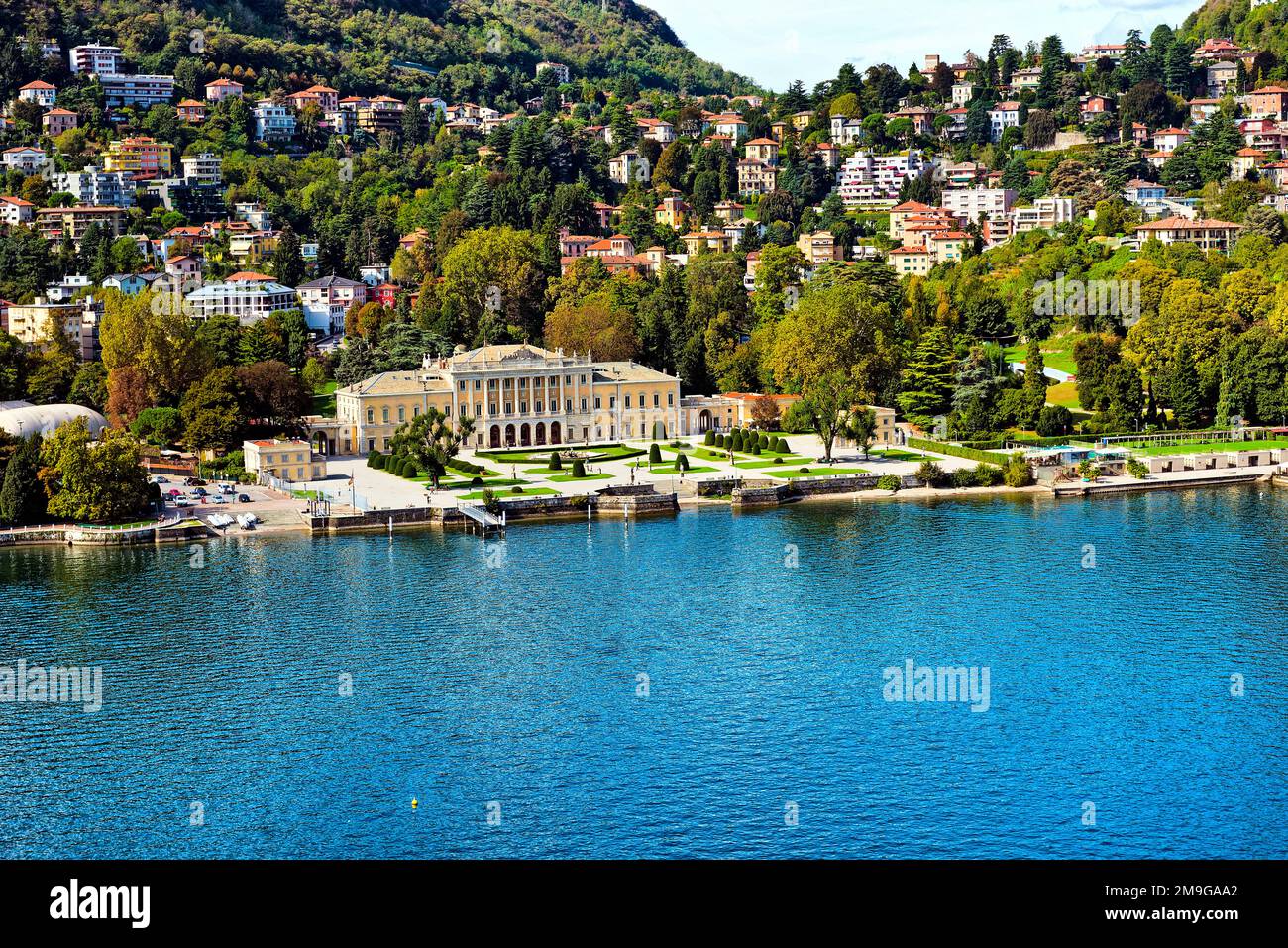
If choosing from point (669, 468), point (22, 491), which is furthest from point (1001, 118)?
point (22, 491)

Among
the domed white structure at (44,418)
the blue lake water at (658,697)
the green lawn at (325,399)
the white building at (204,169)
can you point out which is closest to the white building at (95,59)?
the white building at (204,169)

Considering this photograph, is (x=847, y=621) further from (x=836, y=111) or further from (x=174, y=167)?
(x=836, y=111)

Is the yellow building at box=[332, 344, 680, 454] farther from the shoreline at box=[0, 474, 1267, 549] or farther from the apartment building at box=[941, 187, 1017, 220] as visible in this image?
the apartment building at box=[941, 187, 1017, 220]

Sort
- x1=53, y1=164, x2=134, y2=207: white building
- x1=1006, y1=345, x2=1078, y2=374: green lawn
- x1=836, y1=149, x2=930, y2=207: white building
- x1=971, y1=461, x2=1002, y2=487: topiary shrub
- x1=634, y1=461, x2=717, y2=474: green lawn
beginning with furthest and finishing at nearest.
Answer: x1=836, y1=149, x2=930, y2=207: white building → x1=53, y1=164, x2=134, y2=207: white building → x1=1006, y1=345, x2=1078, y2=374: green lawn → x1=634, y1=461, x2=717, y2=474: green lawn → x1=971, y1=461, x2=1002, y2=487: topiary shrub

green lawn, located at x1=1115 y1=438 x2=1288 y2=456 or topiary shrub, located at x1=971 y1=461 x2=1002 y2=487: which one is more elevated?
green lawn, located at x1=1115 y1=438 x2=1288 y2=456

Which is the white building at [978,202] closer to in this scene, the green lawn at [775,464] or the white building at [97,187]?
the green lawn at [775,464]

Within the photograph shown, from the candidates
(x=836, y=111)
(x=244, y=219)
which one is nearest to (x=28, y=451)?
(x=244, y=219)

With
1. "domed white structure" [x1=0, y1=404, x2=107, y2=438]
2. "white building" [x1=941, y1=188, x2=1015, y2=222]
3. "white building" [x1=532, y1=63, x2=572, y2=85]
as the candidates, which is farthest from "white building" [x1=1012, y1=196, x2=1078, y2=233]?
"white building" [x1=532, y1=63, x2=572, y2=85]

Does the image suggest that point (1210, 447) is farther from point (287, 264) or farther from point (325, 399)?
point (287, 264)
